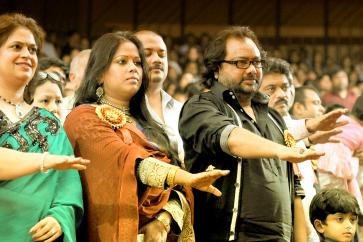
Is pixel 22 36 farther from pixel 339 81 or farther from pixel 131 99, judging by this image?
pixel 339 81

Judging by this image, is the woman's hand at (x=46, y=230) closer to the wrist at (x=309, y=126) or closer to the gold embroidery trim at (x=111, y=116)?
the gold embroidery trim at (x=111, y=116)

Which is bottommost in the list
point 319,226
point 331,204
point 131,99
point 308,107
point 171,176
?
point 319,226

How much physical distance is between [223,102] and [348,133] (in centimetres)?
158

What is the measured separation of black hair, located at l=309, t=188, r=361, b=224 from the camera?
11.8 feet

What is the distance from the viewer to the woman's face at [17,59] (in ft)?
9.89

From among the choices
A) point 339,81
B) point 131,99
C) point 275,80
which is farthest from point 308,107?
point 339,81

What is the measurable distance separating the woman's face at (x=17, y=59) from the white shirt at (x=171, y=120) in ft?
2.05

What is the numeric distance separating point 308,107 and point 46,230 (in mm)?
2777

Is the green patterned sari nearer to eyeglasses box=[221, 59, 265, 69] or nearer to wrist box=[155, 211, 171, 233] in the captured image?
wrist box=[155, 211, 171, 233]

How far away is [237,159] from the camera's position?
321cm

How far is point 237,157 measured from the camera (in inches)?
126

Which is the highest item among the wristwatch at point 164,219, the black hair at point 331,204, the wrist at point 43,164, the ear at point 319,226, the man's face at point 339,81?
the man's face at point 339,81

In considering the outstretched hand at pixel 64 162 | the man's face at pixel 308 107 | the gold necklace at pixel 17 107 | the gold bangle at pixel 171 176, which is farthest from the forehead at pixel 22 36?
the man's face at pixel 308 107

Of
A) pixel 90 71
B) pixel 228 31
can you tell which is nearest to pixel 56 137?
pixel 90 71
